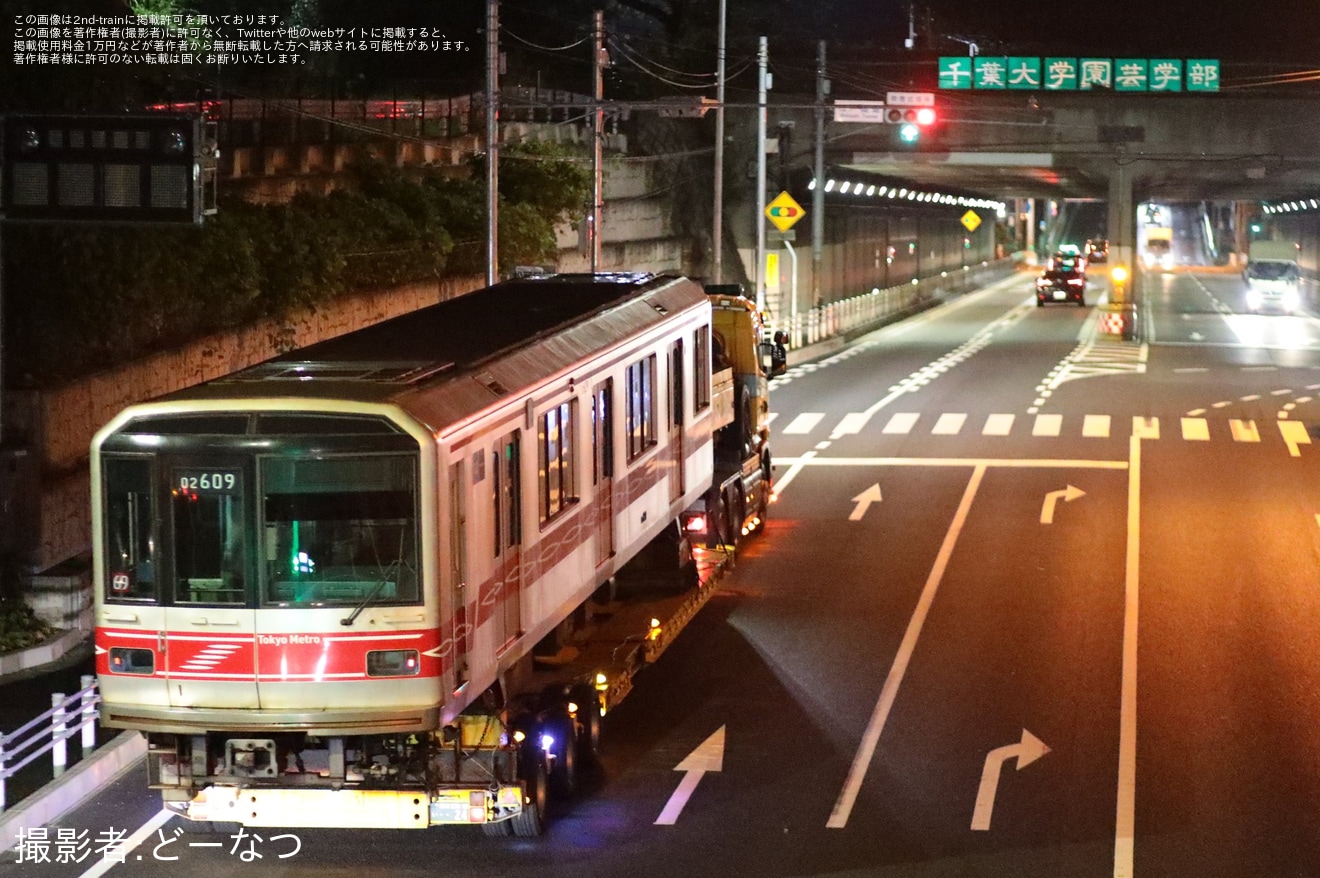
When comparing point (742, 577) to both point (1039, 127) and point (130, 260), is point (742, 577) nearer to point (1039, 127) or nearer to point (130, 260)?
point (130, 260)

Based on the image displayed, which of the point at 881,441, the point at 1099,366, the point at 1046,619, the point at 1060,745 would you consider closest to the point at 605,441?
the point at 1060,745

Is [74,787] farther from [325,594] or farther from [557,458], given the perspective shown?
[557,458]

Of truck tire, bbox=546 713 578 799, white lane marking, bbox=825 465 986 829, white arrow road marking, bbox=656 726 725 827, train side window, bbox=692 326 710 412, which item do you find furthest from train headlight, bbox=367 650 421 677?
train side window, bbox=692 326 710 412

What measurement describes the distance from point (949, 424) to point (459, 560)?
24.6 m

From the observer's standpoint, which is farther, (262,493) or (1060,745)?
(1060,745)

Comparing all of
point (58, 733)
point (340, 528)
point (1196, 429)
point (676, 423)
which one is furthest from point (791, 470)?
point (340, 528)

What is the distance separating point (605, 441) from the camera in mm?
14219

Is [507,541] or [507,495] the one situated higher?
[507,495]

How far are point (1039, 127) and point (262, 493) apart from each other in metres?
47.8

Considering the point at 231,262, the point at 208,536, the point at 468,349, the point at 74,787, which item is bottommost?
the point at 74,787

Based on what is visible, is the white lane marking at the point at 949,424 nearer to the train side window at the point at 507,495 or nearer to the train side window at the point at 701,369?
the train side window at the point at 701,369

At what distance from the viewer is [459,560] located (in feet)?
34.0

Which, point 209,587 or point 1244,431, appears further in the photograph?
point 1244,431

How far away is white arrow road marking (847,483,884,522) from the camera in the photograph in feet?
79.3
